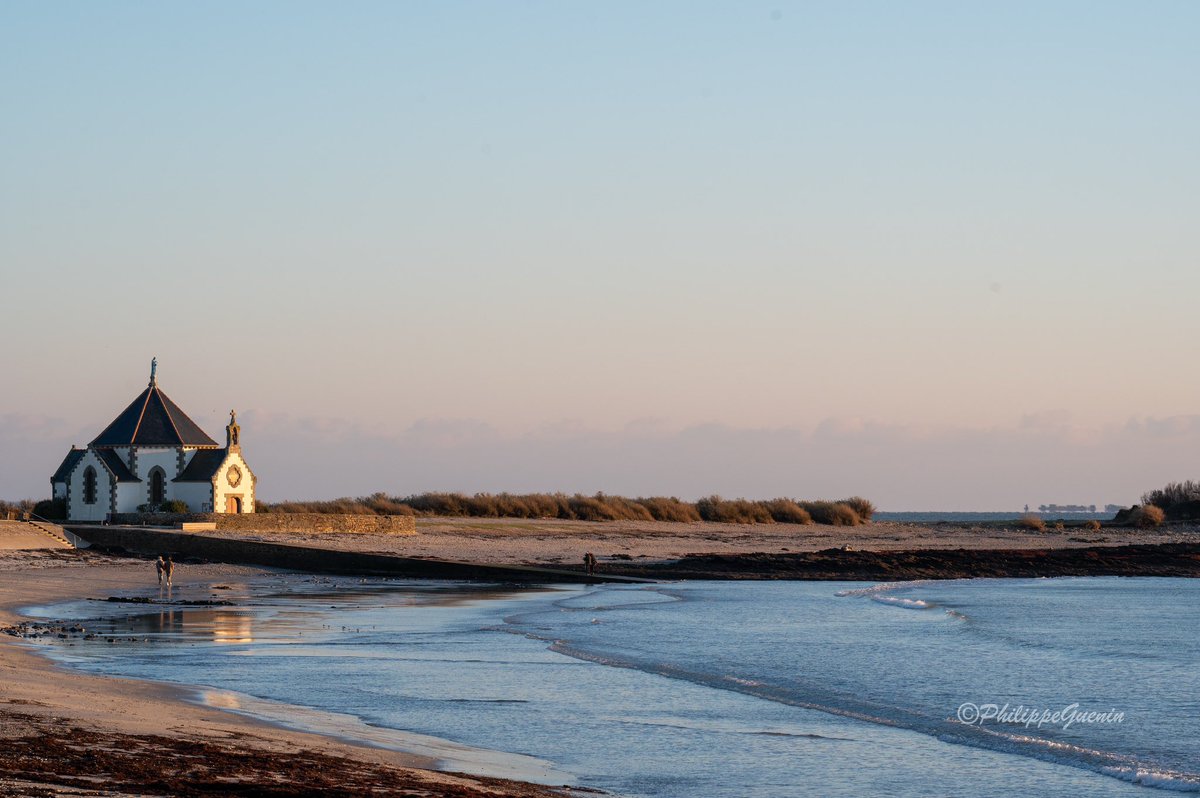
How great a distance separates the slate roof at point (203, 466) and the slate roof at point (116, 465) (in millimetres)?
1773

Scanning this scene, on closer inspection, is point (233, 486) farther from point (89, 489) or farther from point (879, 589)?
point (879, 589)

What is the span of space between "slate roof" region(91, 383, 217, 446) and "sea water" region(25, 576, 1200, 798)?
2416cm

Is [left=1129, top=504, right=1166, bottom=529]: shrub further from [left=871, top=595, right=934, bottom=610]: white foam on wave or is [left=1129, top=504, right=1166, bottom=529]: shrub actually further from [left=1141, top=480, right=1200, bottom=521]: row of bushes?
[left=871, top=595, right=934, bottom=610]: white foam on wave

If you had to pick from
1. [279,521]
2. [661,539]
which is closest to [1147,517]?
[661,539]

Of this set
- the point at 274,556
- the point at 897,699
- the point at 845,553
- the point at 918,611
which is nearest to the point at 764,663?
the point at 897,699

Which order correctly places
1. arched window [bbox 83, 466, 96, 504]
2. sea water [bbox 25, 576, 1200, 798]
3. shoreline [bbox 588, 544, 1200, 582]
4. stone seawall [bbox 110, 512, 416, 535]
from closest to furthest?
1. sea water [bbox 25, 576, 1200, 798]
2. shoreline [bbox 588, 544, 1200, 582]
3. stone seawall [bbox 110, 512, 416, 535]
4. arched window [bbox 83, 466, 96, 504]

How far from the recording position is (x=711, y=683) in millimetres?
19172

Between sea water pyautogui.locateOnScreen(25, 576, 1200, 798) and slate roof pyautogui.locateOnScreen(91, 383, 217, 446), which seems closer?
sea water pyautogui.locateOnScreen(25, 576, 1200, 798)

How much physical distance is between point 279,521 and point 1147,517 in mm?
57511

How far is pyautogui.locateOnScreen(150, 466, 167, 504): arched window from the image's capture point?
55594 mm

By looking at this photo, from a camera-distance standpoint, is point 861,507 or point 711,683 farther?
point 861,507

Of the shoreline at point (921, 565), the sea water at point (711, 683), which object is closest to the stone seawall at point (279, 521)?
the shoreline at point (921, 565)

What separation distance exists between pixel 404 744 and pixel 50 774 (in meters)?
4.25

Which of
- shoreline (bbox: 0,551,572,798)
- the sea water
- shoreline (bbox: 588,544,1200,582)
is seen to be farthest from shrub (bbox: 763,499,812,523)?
shoreline (bbox: 0,551,572,798)
